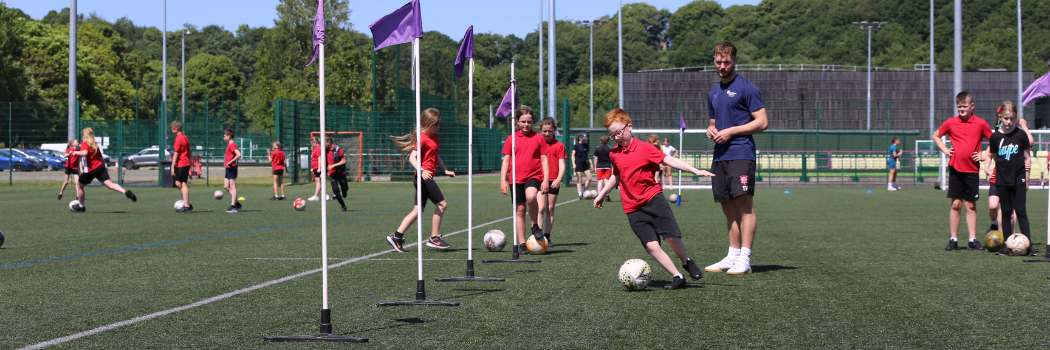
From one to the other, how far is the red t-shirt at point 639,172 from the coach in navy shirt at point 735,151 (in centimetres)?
80

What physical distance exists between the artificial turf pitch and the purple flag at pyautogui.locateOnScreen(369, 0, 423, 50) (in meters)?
1.78

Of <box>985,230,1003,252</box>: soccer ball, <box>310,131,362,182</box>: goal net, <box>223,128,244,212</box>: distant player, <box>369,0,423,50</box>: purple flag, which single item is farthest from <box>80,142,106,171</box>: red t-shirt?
<box>310,131,362,182</box>: goal net

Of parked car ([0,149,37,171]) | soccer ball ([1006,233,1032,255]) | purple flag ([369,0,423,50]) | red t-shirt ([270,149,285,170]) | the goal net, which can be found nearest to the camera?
purple flag ([369,0,423,50])

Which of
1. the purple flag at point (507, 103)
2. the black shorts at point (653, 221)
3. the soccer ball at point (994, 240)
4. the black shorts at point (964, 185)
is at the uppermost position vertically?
the purple flag at point (507, 103)

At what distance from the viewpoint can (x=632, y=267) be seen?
6.44m

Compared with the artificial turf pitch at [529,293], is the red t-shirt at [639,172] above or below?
above

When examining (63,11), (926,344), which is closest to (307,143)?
(926,344)

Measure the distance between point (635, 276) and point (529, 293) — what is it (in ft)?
2.53

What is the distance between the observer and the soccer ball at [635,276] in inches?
253

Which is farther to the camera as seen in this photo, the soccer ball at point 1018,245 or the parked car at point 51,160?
the parked car at point 51,160

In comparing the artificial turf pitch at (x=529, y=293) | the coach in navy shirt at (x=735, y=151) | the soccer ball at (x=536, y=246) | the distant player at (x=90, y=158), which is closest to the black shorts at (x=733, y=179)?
the coach in navy shirt at (x=735, y=151)

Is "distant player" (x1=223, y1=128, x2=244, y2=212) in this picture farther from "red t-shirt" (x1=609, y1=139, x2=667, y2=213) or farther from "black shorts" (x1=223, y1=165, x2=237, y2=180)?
"red t-shirt" (x1=609, y1=139, x2=667, y2=213)

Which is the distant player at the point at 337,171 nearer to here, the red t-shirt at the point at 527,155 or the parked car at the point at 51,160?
the red t-shirt at the point at 527,155

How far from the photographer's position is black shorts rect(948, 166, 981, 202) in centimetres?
909
